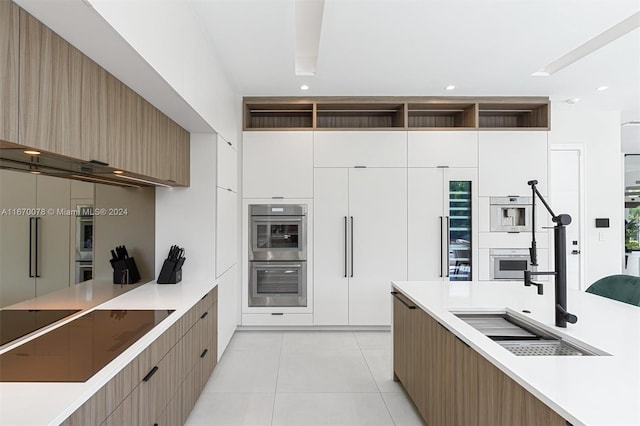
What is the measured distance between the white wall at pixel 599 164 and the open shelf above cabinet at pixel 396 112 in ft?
1.95

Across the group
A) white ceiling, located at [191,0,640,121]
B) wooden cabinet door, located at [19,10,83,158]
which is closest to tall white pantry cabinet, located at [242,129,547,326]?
white ceiling, located at [191,0,640,121]

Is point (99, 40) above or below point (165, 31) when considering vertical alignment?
below


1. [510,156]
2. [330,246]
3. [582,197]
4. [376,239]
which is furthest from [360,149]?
[582,197]

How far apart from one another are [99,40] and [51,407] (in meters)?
1.31

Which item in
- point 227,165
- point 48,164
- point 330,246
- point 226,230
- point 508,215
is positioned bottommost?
point 330,246

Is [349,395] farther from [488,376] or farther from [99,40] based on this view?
[99,40]

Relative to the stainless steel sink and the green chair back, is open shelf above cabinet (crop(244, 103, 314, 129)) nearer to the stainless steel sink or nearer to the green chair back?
the stainless steel sink

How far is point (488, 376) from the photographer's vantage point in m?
1.40

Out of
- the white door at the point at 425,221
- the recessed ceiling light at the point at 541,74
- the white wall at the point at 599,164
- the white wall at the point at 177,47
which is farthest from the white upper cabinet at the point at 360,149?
the white wall at the point at 599,164

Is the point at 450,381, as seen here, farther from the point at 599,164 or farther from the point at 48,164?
the point at 599,164

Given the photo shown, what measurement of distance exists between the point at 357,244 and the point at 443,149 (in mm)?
1497

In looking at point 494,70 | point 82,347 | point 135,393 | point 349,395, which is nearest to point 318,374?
point 349,395

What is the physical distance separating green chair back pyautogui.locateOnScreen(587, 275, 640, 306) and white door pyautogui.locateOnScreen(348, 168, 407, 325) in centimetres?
199

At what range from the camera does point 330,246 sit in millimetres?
4207
